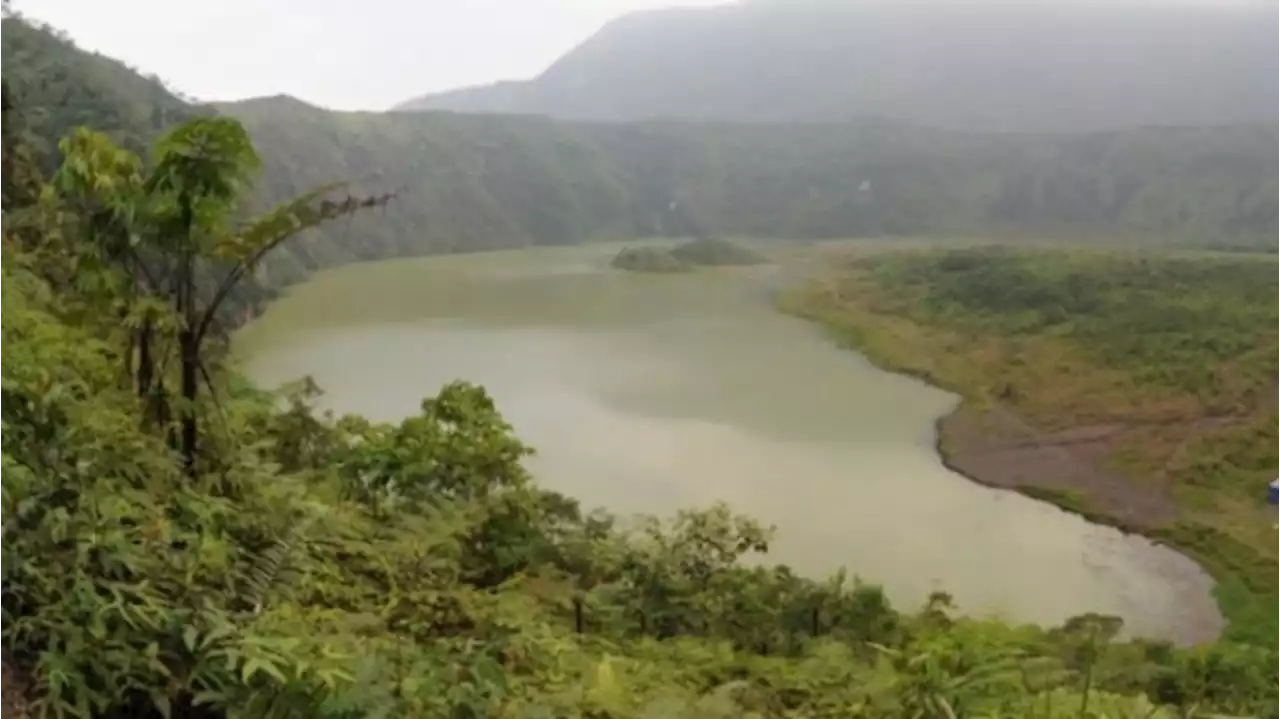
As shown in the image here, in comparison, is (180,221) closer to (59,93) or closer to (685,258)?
(59,93)

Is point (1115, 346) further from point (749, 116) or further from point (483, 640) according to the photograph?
point (749, 116)

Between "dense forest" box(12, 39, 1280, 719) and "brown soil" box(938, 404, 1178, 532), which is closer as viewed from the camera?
"dense forest" box(12, 39, 1280, 719)

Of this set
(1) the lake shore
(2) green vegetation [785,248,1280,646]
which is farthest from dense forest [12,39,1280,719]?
(2) green vegetation [785,248,1280,646]

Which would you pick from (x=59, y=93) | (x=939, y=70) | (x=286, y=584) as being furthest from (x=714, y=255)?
(x=939, y=70)

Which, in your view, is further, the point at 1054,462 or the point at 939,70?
the point at 939,70

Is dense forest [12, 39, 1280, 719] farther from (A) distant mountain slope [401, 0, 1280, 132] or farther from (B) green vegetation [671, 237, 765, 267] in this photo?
(A) distant mountain slope [401, 0, 1280, 132]

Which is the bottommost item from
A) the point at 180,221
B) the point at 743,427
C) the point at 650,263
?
the point at 743,427
